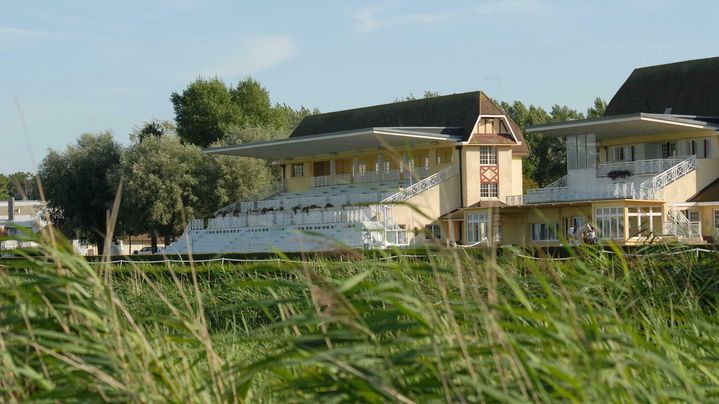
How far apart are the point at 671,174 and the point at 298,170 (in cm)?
2032

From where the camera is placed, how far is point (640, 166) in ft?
148

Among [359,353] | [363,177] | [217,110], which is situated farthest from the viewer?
[217,110]

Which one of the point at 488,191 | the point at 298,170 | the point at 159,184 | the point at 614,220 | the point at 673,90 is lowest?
the point at 614,220

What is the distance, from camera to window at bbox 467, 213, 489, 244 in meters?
45.4

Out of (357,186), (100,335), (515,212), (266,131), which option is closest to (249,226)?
(357,186)

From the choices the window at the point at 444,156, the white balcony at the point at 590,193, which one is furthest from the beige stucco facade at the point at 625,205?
the window at the point at 444,156

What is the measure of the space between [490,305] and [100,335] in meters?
1.93

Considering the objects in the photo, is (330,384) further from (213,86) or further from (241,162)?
(213,86)

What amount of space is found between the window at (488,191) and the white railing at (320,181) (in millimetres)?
8349

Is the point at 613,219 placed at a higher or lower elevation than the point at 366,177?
lower

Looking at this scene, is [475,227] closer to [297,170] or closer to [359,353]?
[297,170]

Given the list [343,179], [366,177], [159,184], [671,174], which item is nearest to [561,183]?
[671,174]

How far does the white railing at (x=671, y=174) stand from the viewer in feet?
139

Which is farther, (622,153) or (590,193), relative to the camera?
(622,153)
